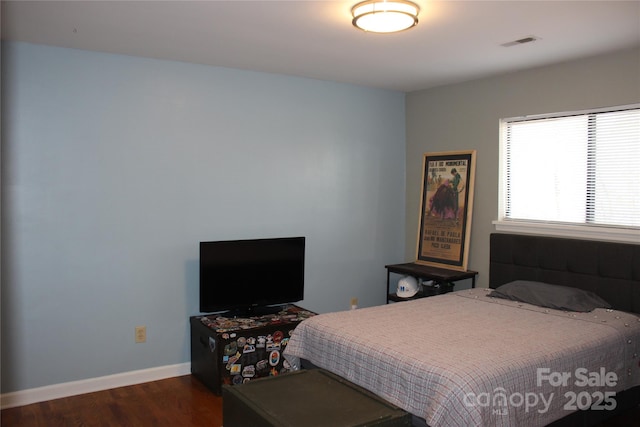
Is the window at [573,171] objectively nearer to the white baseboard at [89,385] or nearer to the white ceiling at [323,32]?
the white ceiling at [323,32]

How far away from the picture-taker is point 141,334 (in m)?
4.00

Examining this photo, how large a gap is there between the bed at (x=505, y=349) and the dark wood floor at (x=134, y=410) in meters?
0.57

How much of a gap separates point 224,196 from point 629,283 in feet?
9.98

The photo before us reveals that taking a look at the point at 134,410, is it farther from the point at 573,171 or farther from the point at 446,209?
the point at 573,171

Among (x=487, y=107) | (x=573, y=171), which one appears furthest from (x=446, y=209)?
(x=573, y=171)

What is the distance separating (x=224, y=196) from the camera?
432 cm

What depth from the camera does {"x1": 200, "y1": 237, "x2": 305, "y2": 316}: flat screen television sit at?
4039 mm

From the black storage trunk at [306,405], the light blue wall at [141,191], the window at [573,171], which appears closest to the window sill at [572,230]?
A: the window at [573,171]

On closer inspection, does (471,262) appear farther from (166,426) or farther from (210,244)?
(166,426)

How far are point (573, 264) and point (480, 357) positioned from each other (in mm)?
1749

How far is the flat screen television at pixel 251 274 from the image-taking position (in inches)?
159

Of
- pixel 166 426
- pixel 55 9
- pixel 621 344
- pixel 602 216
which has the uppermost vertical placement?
pixel 55 9

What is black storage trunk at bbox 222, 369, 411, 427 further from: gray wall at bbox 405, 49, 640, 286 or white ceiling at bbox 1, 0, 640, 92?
gray wall at bbox 405, 49, 640, 286

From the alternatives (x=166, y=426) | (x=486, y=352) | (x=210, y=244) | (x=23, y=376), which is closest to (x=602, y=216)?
(x=486, y=352)
